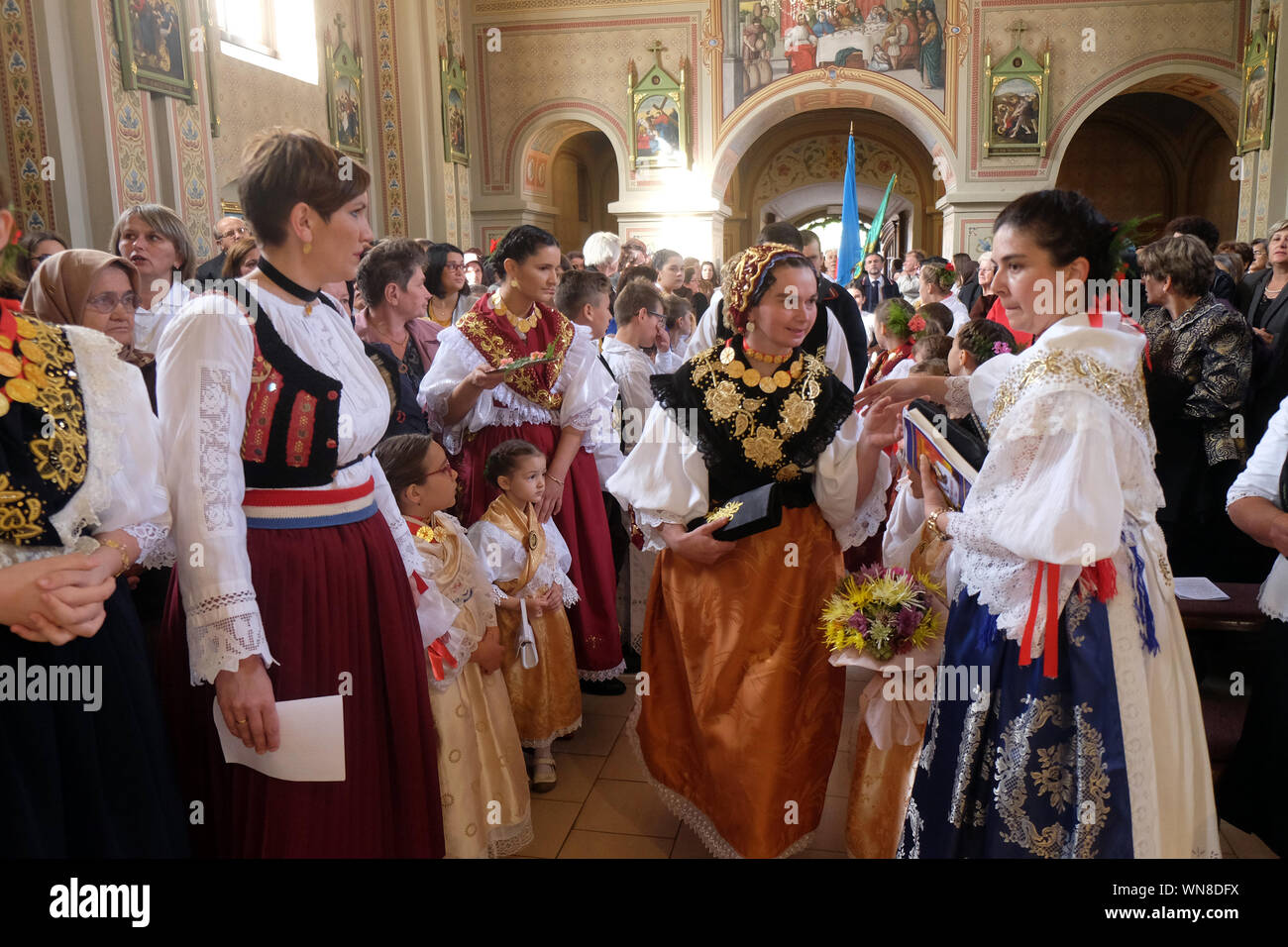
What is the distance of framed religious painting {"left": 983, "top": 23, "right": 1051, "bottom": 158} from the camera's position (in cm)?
1353

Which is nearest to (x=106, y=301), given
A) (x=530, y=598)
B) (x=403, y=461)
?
(x=403, y=461)

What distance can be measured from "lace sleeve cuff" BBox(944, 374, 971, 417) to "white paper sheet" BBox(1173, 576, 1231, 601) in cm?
113

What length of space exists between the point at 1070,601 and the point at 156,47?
8.43m

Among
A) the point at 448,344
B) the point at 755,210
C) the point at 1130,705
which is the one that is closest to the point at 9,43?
the point at 448,344

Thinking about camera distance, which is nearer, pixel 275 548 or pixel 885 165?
pixel 275 548

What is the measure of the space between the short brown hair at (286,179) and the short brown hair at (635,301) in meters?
2.58

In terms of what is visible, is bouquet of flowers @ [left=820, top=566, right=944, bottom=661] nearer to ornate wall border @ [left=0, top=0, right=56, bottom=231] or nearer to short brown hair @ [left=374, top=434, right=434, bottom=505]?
short brown hair @ [left=374, top=434, right=434, bottom=505]

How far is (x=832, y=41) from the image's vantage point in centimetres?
1421

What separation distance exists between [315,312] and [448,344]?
1.74 m

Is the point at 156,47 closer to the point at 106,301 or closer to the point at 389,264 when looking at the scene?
the point at 389,264

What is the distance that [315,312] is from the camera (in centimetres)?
190

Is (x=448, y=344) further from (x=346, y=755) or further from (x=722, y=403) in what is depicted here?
(x=346, y=755)

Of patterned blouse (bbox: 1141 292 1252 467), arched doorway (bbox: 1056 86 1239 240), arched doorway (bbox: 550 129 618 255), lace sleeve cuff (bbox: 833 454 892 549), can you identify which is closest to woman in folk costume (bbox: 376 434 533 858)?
lace sleeve cuff (bbox: 833 454 892 549)

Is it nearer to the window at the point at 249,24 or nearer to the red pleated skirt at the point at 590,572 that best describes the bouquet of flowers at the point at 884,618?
the red pleated skirt at the point at 590,572
